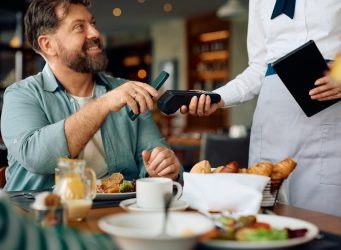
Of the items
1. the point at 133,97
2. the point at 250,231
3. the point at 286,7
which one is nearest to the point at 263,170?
the point at 250,231

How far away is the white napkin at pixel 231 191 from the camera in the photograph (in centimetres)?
138

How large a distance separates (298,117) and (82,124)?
2.80ft

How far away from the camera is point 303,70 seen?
72.4 inches

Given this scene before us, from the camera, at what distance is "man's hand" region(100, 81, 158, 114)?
1899mm

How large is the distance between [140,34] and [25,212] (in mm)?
12503

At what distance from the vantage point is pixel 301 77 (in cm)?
187

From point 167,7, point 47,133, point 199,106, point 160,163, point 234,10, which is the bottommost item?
point 160,163

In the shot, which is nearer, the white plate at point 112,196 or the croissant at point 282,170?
the croissant at point 282,170

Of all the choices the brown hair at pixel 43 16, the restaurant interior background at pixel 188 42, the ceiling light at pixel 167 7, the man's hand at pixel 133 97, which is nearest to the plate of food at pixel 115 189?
the man's hand at pixel 133 97

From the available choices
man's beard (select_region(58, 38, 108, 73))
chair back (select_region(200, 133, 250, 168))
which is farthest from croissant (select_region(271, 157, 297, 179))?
chair back (select_region(200, 133, 250, 168))

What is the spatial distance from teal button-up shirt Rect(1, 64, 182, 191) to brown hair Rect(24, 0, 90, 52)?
22 centimetres

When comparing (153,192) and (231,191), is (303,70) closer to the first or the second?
(231,191)

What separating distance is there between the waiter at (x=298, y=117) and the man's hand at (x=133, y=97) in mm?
145

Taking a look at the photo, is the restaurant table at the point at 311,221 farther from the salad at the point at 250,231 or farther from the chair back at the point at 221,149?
the chair back at the point at 221,149
